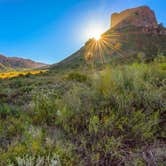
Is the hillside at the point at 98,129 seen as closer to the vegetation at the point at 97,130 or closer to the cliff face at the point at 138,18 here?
the vegetation at the point at 97,130

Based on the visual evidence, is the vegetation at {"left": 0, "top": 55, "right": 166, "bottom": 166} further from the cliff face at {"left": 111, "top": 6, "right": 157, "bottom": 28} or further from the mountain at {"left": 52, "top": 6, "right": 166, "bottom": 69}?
the cliff face at {"left": 111, "top": 6, "right": 157, "bottom": 28}

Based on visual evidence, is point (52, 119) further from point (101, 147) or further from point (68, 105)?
point (101, 147)

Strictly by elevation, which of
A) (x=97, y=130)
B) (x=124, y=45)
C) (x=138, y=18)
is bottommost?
(x=97, y=130)

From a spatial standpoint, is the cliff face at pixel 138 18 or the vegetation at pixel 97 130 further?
the cliff face at pixel 138 18

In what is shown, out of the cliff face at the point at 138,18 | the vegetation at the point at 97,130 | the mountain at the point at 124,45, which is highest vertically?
the cliff face at the point at 138,18

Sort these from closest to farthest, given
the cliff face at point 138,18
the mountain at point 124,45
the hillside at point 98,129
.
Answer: the hillside at point 98,129
the mountain at point 124,45
the cliff face at point 138,18

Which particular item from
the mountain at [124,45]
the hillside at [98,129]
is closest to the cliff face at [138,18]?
the mountain at [124,45]

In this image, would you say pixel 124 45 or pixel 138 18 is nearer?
pixel 124 45

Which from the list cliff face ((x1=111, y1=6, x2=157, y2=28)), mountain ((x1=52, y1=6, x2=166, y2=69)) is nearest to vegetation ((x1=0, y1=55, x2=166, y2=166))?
mountain ((x1=52, y1=6, x2=166, y2=69))

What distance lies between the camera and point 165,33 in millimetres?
44938

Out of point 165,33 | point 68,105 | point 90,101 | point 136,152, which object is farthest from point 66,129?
point 165,33

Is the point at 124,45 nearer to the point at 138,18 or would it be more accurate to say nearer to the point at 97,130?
the point at 138,18

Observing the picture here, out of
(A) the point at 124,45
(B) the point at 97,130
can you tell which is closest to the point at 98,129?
(B) the point at 97,130

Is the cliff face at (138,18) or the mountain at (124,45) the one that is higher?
the cliff face at (138,18)
